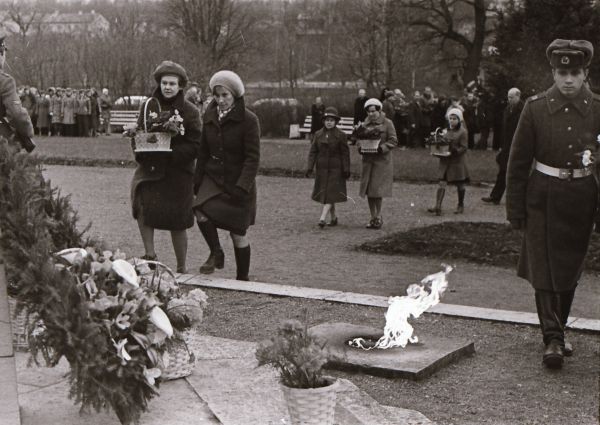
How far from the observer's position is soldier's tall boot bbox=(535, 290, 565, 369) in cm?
695

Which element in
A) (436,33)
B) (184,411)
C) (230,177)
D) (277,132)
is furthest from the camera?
(436,33)

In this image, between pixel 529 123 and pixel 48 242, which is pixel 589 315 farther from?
pixel 48 242

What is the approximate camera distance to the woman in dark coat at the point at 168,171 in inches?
382

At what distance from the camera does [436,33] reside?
45.6m

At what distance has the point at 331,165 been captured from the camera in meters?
15.1

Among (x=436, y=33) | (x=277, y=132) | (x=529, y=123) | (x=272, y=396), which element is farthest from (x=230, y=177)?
(x=436, y=33)

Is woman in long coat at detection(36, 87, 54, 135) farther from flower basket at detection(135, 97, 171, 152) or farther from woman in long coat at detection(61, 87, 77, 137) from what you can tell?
flower basket at detection(135, 97, 171, 152)

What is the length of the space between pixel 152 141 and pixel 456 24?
131 ft

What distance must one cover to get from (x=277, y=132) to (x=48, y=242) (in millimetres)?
33747

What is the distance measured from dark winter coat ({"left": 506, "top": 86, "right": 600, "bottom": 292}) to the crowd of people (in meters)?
34.8

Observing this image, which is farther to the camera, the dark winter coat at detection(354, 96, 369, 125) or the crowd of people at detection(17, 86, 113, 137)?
the crowd of people at detection(17, 86, 113, 137)

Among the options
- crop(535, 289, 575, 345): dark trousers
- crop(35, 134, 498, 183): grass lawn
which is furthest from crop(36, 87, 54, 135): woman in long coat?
crop(535, 289, 575, 345): dark trousers

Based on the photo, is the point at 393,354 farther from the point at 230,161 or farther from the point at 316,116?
the point at 316,116

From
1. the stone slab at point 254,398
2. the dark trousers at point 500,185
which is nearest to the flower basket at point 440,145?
the dark trousers at point 500,185
